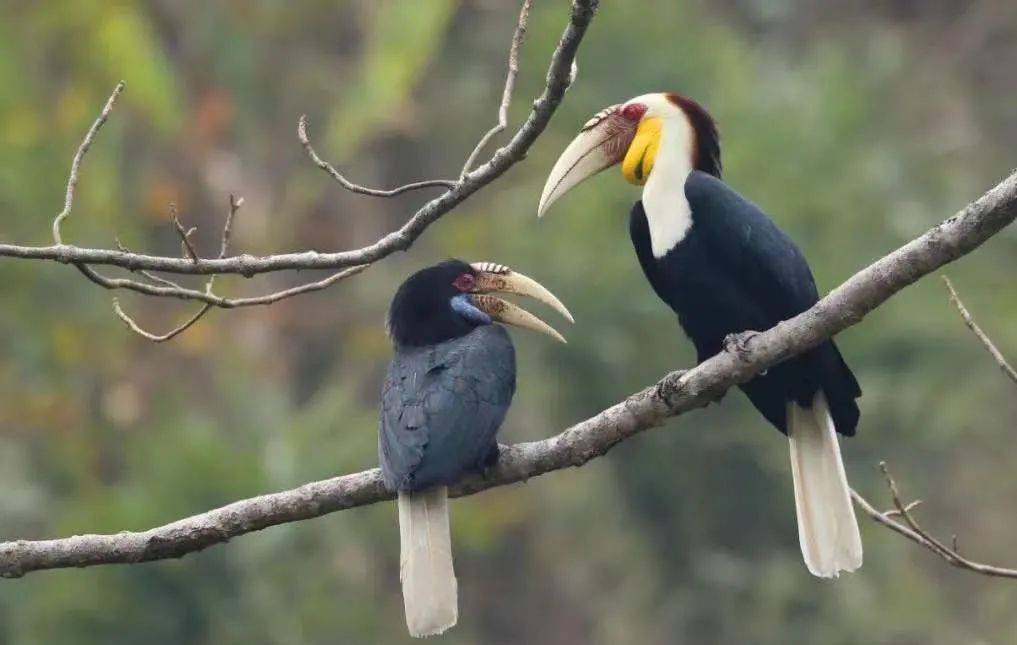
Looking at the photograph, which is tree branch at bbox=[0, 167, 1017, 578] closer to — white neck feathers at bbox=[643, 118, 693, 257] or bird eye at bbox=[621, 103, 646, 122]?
white neck feathers at bbox=[643, 118, 693, 257]

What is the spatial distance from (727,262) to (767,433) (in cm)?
699

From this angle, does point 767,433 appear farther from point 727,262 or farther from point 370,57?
point 727,262

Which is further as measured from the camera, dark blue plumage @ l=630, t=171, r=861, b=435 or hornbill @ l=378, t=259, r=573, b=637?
dark blue plumage @ l=630, t=171, r=861, b=435

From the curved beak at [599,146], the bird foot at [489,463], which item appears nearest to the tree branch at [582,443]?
the bird foot at [489,463]

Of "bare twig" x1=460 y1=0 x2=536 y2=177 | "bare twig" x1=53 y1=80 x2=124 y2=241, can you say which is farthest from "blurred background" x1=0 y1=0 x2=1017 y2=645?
"bare twig" x1=460 y1=0 x2=536 y2=177

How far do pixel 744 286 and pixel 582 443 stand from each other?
0.78m

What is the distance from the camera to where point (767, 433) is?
11.4 m

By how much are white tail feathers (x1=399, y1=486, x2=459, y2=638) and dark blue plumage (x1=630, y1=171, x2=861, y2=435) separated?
0.79m

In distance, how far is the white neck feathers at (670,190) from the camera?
15.1 feet

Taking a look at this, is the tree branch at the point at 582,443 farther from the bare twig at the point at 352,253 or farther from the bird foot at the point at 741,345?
the bare twig at the point at 352,253

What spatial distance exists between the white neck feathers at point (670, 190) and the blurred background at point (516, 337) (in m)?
5.22

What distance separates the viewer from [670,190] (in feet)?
15.4

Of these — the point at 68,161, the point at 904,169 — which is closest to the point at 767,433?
the point at 904,169

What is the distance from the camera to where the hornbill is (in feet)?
13.7
